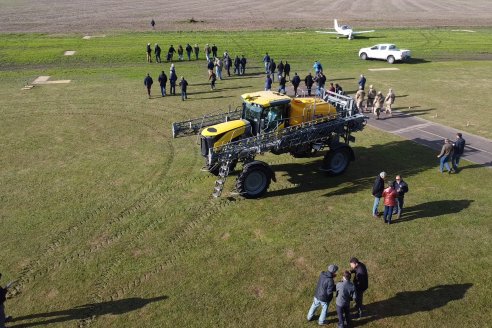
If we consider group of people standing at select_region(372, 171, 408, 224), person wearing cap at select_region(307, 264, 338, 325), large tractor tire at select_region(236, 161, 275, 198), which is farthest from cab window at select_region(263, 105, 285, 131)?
person wearing cap at select_region(307, 264, 338, 325)

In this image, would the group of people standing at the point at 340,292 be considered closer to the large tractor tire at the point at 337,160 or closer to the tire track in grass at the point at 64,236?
the large tractor tire at the point at 337,160

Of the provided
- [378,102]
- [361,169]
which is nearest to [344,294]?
[361,169]

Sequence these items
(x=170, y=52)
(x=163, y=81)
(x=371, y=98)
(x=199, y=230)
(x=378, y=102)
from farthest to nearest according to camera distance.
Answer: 1. (x=170, y=52)
2. (x=163, y=81)
3. (x=371, y=98)
4. (x=378, y=102)
5. (x=199, y=230)

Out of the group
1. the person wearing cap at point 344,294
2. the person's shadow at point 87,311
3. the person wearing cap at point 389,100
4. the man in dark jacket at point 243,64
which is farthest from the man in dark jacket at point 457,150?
the man in dark jacket at point 243,64

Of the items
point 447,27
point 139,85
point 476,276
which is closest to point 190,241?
point 476,276

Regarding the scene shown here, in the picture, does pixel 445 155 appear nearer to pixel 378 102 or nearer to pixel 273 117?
pixel 273 117

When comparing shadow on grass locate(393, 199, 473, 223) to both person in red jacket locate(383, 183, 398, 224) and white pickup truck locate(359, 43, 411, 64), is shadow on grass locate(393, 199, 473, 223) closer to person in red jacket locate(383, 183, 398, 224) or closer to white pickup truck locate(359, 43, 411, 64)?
person in red jacket locate(383, 183, 398, 224)

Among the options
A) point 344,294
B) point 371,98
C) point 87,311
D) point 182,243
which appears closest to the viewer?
point 344,294
